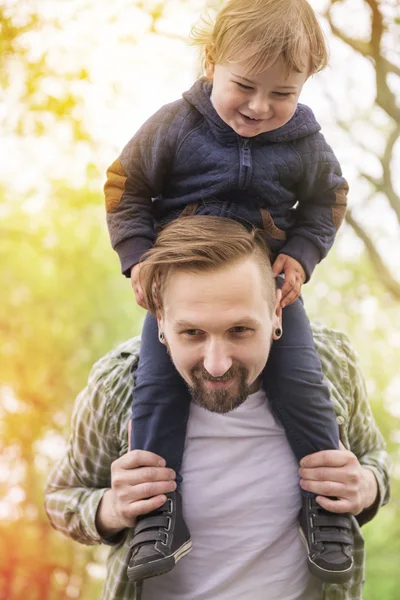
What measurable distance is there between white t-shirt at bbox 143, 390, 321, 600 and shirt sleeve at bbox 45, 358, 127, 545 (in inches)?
6.7

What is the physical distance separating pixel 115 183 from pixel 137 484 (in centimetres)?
57

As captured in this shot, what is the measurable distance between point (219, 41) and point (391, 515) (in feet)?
7.39

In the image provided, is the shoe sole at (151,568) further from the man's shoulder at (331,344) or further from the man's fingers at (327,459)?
the man's shoulder at (331,344)

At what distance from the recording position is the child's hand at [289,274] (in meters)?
1.40

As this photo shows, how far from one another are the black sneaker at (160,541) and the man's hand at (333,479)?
0.26 metres

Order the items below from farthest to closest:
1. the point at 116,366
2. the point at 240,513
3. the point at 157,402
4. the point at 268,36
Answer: the point at 116,366
the point at 240,513
the point at 157,402
the point at 268,36

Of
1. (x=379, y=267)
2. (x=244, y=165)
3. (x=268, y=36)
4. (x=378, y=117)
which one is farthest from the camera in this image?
(x=379, y=267)

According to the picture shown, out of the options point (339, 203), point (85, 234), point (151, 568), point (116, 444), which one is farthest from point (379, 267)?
point (151, 568)

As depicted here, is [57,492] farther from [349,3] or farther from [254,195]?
[349,3]

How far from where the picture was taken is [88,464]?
5.30 ft

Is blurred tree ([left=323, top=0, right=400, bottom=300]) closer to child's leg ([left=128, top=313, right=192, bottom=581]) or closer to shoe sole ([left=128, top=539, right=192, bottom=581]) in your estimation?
child's leg ([left=128, top=313, right=192, bottom=581])

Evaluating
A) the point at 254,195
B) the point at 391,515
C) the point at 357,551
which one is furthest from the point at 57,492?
the point at 391,515

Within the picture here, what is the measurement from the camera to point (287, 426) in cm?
147

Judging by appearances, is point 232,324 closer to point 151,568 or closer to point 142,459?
point 142,459
